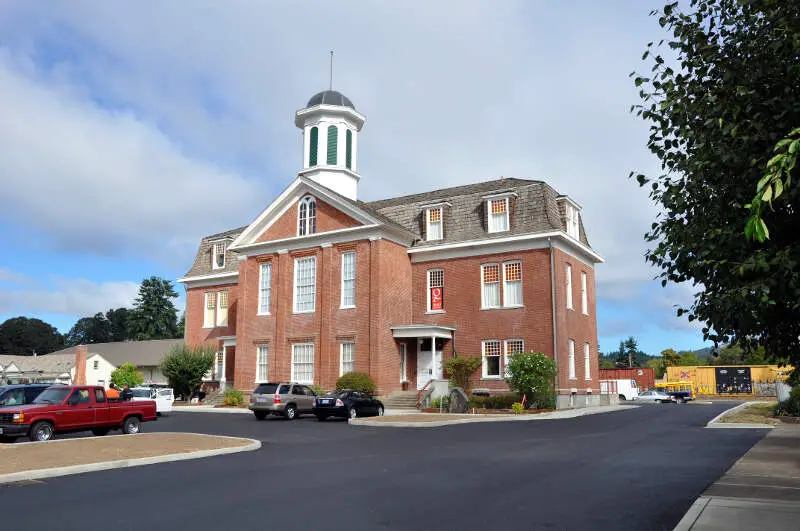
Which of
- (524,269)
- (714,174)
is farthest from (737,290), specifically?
(524,269)

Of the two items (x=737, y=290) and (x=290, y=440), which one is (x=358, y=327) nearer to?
(x=290, y=440)

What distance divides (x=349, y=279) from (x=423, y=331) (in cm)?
546

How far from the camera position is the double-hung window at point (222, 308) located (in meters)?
47.0

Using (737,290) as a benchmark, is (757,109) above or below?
above

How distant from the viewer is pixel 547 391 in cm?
3025

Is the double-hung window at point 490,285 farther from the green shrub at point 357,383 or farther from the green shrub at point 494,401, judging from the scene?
the green shrub at point 357,383

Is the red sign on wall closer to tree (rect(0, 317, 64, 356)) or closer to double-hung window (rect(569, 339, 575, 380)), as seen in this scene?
double-hung window (rect(569, 339, 575, 380))

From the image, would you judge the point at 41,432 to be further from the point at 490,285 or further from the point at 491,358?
the point at 490,285

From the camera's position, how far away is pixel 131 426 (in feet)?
66.2

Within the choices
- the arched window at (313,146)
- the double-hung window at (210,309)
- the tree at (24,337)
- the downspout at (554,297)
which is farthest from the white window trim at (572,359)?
the tree at (24,337)

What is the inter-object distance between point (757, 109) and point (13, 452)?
→ 50.5 ft

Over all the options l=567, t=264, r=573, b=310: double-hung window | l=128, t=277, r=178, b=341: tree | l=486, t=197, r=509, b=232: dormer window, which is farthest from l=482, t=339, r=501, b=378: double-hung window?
l=128, t=277, r=178, b=341: tree

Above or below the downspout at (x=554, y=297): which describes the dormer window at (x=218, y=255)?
above

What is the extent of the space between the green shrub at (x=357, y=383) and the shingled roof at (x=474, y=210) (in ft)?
27.6
